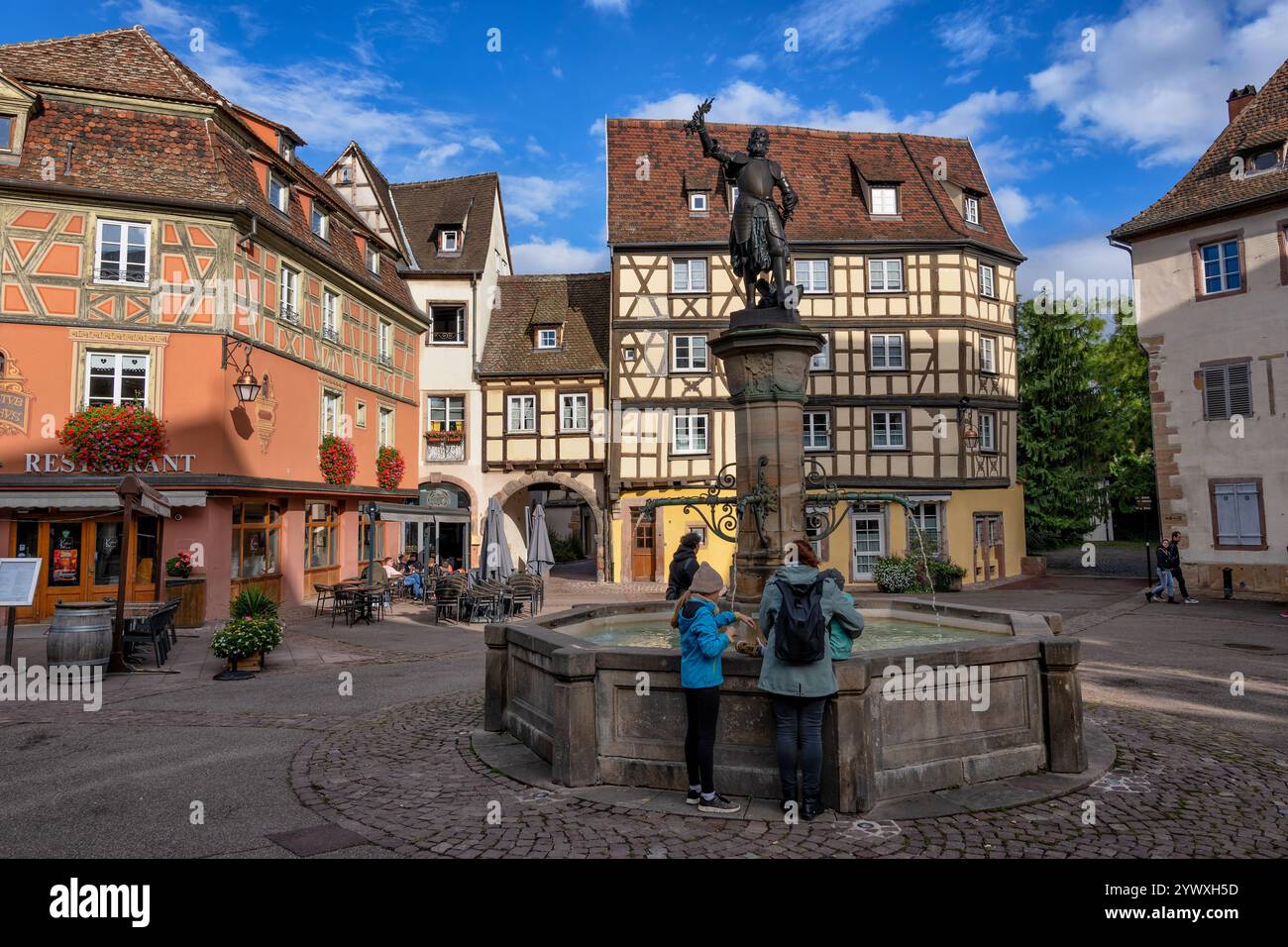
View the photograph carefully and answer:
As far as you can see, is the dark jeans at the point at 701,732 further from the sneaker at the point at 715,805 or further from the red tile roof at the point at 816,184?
the red tile roof at the point at 816,184

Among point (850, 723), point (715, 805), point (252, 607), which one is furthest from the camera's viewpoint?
point (252, 607)

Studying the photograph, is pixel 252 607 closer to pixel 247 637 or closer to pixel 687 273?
pixel 247 637

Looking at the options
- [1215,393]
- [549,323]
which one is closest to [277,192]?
[549,323]

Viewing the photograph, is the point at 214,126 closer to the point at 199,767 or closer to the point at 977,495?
the point at 199,767

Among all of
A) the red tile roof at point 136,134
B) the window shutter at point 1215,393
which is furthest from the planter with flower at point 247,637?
the window shutter at point 1215,393

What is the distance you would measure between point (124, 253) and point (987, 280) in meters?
24.3

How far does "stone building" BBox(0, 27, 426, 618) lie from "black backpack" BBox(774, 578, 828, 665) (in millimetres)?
13600

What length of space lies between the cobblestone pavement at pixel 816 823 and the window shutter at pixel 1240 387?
55.0 ft

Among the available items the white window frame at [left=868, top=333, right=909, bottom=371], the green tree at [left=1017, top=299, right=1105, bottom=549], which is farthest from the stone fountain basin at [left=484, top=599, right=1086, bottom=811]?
the green tree at [left=1017, top=299, right=1105, bottom=549]

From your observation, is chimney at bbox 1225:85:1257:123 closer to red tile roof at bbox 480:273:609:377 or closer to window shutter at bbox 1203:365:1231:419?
window shutter at bbox 1203:365:1231:419

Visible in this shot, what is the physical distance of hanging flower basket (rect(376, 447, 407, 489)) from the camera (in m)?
24.6

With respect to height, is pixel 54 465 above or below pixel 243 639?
above

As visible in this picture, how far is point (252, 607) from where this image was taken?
12.0 meters
